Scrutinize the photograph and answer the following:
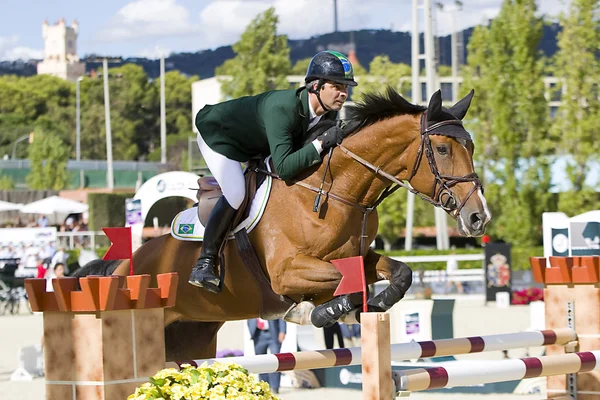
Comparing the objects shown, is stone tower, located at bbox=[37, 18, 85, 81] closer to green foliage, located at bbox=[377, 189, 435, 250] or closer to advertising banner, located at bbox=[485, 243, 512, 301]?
green foliage, located at bbox=[377, 189, 435, 250]

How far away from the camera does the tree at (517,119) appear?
24344 millimetres

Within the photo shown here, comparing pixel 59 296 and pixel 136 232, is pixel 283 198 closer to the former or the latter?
pixel 59 296

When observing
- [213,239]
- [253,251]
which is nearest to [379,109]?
[253,251]

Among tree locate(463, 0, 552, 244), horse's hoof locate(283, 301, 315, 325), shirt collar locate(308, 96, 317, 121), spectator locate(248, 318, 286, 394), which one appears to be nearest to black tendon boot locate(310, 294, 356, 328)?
horse's hoof locate(283, 301, 315, 325)

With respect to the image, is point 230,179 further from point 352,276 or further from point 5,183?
point 5,183

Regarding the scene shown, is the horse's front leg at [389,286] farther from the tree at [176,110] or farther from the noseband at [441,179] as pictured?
the tree at [176,110]

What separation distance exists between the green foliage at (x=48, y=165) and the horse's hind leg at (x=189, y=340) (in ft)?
154

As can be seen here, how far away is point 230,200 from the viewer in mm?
5016

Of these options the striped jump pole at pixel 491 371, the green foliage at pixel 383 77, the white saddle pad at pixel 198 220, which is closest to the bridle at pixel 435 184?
the white saddle pad at pixel 198 220

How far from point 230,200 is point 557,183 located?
20.6 m

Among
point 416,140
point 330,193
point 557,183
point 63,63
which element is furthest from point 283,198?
point 63,63

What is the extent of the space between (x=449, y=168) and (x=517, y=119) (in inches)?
830

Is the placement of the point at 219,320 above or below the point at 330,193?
below

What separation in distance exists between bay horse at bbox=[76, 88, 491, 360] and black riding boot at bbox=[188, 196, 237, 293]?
111 mm
